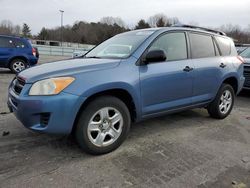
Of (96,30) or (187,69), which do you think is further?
(96,30)

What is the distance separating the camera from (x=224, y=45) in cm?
555

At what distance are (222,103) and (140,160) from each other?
267 centimetres

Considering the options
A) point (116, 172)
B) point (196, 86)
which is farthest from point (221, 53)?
point (116, 172)

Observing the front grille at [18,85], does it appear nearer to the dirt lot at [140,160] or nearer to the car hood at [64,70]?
the car hood at [64,70]

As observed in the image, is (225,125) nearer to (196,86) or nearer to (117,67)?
(196,86)

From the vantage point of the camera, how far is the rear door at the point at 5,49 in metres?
11.5

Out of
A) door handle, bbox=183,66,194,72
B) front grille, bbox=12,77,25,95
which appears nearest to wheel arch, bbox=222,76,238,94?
door handle, bbox=183,66,194,72

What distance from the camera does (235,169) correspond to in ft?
11.0

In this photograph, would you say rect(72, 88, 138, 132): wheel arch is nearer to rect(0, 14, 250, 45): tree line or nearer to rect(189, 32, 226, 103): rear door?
rect(189, 32, 226, 103): rear door

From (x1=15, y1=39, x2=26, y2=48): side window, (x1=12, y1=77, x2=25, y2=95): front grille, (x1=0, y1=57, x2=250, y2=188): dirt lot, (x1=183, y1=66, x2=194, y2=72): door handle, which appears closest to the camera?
(x1=0, y1=57, x2=250, y2=188): dirt lot

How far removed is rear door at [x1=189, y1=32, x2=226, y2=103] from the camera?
4.70 metres

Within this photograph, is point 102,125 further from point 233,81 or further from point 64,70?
point 233,81

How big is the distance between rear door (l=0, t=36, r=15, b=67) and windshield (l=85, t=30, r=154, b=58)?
26.1 ft

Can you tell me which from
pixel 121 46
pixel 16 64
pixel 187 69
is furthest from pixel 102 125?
pixel 16 64
